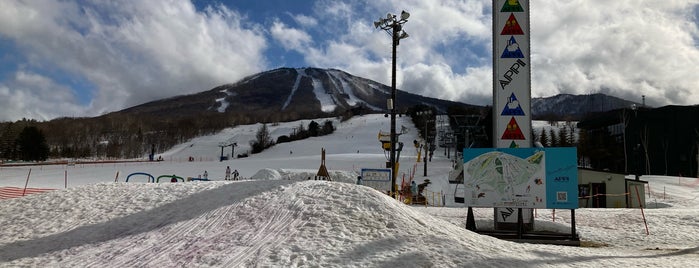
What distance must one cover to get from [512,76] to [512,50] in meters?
0.87

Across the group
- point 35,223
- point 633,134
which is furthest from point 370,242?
point 633,134

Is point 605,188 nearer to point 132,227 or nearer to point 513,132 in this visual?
point 513,132

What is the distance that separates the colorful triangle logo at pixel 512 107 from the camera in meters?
14.2

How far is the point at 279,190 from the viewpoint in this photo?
10648 mm

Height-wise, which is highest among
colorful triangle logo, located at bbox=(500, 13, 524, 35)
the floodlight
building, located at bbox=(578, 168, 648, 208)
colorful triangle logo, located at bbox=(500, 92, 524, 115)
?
the floodlight

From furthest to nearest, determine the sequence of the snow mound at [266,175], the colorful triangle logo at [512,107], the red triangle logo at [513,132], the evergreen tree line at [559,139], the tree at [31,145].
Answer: the evergreen tree line at [559,139], the tree at [31,145], the snow mound at [266,175], the colorful triangle logo at [512,107], the red triangle logo at [513,132]

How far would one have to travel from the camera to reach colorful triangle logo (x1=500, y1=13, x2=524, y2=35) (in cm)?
1444

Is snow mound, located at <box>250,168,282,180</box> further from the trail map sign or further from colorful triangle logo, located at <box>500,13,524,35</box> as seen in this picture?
colorful triangle logo, located at <box>500,13,524,35</box>

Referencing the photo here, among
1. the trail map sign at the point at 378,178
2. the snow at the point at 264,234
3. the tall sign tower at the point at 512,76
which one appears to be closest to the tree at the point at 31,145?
the trail map sign at the point at 378,178

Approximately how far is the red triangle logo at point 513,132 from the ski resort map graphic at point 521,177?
2420mm

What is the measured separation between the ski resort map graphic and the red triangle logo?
7.94 feet

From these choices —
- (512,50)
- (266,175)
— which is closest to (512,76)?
(512,50)

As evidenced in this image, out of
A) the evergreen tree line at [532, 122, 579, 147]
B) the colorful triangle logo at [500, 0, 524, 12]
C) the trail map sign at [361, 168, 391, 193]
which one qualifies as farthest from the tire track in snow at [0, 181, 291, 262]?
the evergreen tree line at [532, 122, 579, 147]

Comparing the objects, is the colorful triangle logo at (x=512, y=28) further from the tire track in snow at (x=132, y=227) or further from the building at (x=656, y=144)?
the building at (x=656, y=144)
